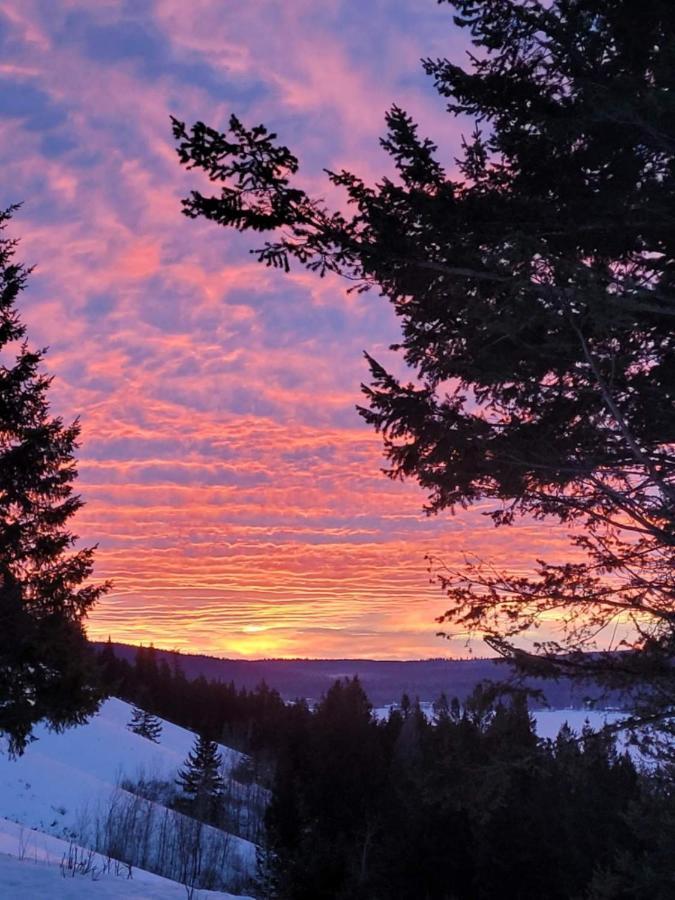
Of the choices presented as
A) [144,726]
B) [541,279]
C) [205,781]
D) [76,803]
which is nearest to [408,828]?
[76,803]

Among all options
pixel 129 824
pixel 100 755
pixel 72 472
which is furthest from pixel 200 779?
pixel 72 472

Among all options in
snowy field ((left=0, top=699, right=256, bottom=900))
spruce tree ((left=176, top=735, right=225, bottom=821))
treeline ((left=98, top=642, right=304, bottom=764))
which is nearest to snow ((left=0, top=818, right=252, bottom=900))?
snowy field ((left=0, top=699, right=256, bottom=900))

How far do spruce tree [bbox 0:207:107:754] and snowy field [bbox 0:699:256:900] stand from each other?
7.46 feet

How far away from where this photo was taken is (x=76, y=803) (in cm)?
3781

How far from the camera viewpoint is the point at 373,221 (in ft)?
25.3

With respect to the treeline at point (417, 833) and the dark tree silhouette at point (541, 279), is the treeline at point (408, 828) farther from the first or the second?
the dark tree silhouette at point (541, 279)

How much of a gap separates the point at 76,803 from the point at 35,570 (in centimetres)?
2877

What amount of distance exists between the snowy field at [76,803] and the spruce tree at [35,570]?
2274mm

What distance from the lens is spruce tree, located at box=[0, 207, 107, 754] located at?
42.7ft

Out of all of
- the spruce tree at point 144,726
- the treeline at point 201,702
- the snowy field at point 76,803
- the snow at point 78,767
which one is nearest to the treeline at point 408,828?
the snowy field at point 76,803

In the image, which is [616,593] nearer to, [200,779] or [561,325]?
[561,325]

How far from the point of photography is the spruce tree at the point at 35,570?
13023 millimetres

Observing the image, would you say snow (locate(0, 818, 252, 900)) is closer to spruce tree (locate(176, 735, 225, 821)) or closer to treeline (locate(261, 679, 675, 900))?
treeline (locate(261, 679, 675, 900))

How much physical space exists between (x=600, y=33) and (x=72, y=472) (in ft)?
34.6
